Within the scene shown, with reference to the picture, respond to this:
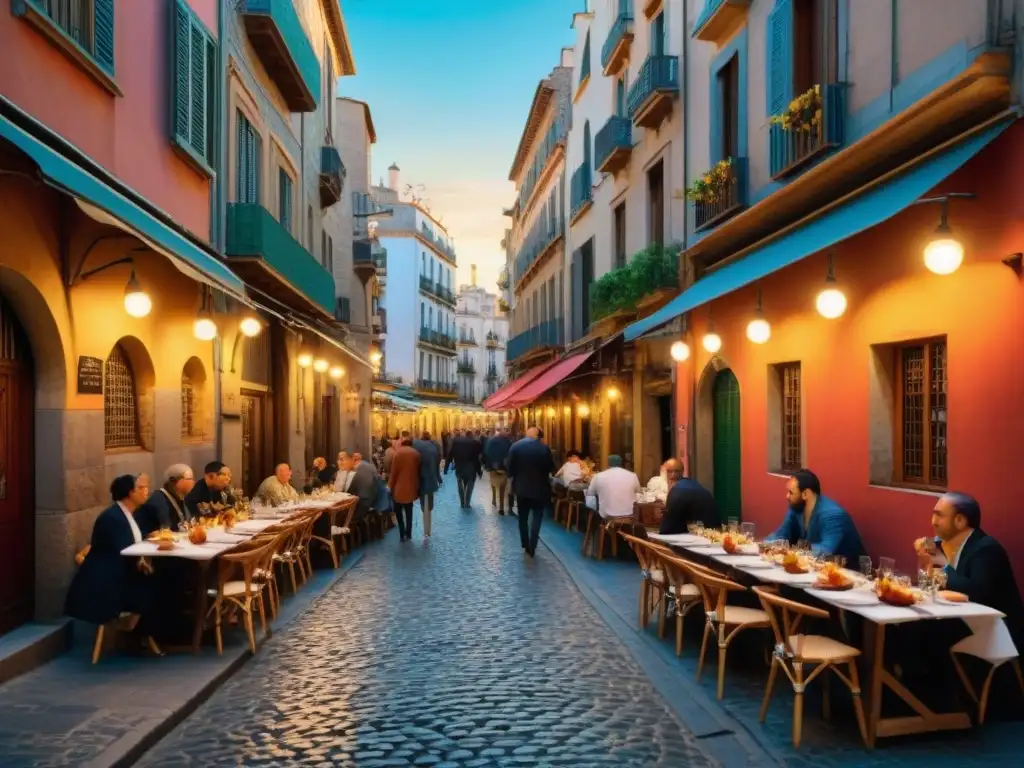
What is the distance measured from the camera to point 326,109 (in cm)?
2527

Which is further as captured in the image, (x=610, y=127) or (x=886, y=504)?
(x=610, y=127)

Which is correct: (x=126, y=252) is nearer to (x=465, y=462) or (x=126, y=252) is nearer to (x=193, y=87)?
(x=193, y=87)

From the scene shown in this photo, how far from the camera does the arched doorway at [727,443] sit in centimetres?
1403

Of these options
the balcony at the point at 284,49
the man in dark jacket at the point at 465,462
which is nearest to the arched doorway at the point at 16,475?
the balcony at the point at 284,49

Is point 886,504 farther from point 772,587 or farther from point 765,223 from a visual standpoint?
point 765,223

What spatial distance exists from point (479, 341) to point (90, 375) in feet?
250

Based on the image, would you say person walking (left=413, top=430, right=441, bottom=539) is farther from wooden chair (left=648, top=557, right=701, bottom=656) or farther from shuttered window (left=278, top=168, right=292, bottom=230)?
wooden chair (left=648, top=557, right=701, bottom=656)

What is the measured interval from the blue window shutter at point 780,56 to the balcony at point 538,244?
17.0 metres

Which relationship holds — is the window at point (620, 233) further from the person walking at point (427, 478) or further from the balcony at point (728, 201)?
the balcony at point (728, 201)

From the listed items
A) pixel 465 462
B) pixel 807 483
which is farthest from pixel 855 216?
pixel 465 462

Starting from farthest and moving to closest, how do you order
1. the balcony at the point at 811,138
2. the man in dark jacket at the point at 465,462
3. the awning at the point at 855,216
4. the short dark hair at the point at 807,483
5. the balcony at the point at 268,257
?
the man in dark jacket at the point at 465,462, the balcony at the point at 268,257, the balcony at the point at 811,138, the short dark hair at the point at 807,483, the awning at the point at 855,216

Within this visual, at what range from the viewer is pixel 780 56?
1144 cm

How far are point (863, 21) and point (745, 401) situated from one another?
17.0 feet

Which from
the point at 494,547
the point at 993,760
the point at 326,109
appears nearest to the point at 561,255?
the point at 326,109
